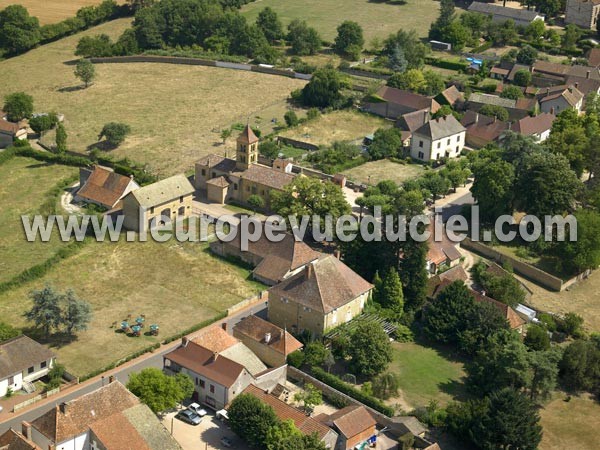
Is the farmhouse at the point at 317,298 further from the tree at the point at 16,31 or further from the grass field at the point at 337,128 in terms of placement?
the tree at the point at 16,31

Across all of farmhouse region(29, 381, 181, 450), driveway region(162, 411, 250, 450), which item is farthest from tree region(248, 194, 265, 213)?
farmhouse region(29, 381, 181, 450)

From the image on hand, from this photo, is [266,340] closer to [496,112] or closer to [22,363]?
[22,363]

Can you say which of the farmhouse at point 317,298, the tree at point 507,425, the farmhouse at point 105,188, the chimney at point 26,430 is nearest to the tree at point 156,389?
the chimney at point 26,430

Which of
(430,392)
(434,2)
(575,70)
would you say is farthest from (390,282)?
(434,2)

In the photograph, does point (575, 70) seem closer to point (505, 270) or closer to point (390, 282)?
point (505, 270)

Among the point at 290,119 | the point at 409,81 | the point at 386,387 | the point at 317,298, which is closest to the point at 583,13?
the point at 409,81

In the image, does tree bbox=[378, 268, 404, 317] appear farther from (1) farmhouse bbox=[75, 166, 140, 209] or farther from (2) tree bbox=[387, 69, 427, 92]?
(2) tree bbox=[387, 69, 427, 92]
